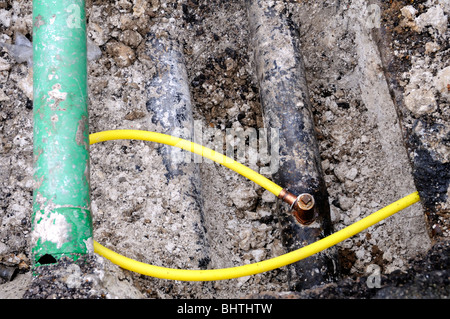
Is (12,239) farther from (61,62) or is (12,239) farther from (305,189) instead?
(305,189)

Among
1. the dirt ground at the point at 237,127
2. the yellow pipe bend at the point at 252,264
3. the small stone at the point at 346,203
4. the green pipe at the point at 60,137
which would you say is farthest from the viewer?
the small stone at the point at 346,203

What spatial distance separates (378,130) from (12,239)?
1.82m

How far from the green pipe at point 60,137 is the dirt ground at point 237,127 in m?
0.31

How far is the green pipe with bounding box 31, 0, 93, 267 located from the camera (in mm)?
1425

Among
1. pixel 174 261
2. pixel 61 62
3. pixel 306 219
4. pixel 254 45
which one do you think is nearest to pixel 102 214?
pixel 174 261

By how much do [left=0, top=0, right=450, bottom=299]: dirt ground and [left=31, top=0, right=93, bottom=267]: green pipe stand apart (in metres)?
0.31

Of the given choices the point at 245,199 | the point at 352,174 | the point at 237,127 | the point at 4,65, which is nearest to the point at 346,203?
the point at 352,174

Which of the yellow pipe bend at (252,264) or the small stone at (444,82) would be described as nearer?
the yellow pipe bend at (252,264)

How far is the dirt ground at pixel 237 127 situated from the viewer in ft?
5.73

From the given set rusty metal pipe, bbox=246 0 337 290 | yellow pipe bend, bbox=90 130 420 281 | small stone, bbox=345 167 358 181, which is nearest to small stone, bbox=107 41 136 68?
rusty metal pipe, bbox=246 0 337 290

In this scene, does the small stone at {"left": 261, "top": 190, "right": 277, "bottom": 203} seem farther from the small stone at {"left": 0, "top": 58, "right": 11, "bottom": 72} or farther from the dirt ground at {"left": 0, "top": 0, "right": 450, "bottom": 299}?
the small stone at {"left": 0, "top": 58, "right": 11, "bottom": 72}

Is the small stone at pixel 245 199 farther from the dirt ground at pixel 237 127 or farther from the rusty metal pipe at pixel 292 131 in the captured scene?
the rusty metal pipe at pixel 292 131

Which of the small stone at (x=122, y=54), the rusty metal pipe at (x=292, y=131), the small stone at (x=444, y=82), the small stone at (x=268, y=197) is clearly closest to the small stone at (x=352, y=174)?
the rusty metal pipe at (x=292, y=131)

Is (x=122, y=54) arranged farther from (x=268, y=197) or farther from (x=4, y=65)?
(x=268, y=197)
